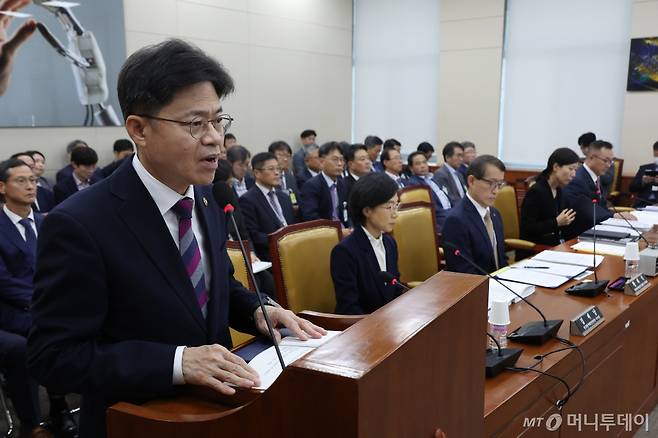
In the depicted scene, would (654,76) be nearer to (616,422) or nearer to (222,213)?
(616,422)

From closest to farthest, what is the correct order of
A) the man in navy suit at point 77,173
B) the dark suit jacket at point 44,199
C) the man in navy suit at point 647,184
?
the dark suit jacket at point 44,199
the man in navy suit at point 77,173
the man in navy suit at point 647,184

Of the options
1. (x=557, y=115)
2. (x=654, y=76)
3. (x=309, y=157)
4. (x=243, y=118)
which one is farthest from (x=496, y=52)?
(x=243, y=118)

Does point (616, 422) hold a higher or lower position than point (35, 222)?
lower

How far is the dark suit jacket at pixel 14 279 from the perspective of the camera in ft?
8.70

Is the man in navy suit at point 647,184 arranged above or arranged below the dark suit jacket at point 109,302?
below

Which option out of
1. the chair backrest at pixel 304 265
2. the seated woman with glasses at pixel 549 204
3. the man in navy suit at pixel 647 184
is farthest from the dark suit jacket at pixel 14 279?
the man in navy suit at pixel 647 184

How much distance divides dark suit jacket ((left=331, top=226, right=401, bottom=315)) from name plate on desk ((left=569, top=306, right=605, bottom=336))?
0.80 metres

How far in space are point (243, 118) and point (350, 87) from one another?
2377mm

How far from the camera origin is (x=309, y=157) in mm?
7074

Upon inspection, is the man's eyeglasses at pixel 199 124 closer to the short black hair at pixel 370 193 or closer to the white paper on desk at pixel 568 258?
the short black hair at pixel 370 193

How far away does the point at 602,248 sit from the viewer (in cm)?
315

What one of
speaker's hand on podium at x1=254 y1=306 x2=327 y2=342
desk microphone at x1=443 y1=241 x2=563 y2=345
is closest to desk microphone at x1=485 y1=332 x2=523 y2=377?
desk microphone at x1=443 y1=241 x2=563 y2=345

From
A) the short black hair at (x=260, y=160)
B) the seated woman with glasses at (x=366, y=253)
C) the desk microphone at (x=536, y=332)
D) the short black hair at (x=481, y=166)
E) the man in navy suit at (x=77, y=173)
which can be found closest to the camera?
the desk microphone at (x=536, y=332)

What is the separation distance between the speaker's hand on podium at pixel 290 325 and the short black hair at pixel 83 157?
4.54 meters
